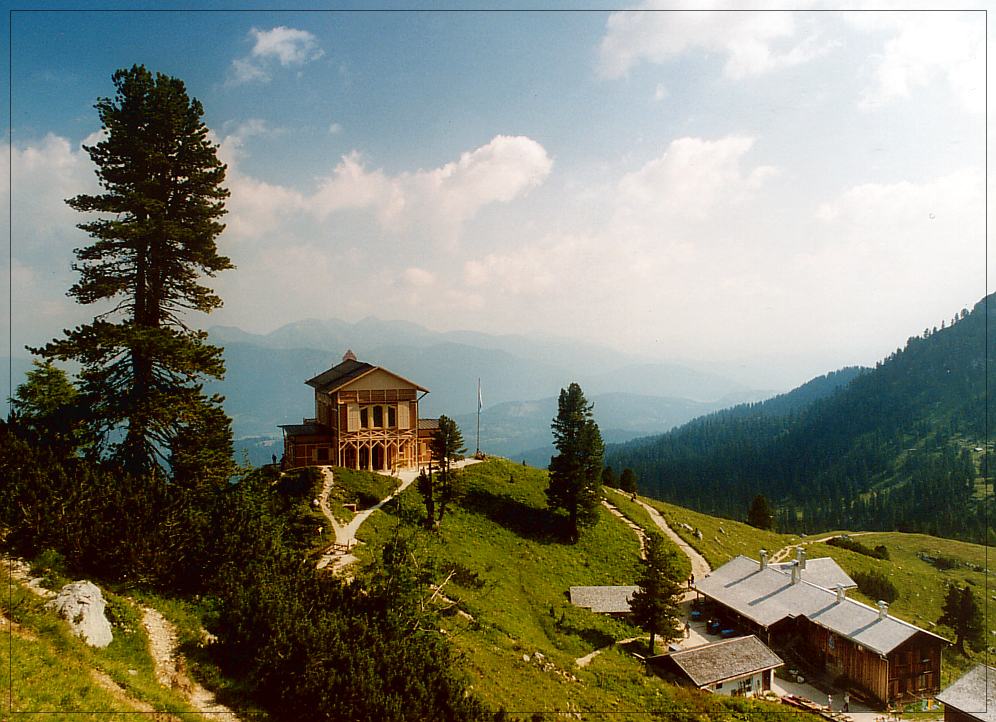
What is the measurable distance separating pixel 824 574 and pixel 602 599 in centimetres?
2573

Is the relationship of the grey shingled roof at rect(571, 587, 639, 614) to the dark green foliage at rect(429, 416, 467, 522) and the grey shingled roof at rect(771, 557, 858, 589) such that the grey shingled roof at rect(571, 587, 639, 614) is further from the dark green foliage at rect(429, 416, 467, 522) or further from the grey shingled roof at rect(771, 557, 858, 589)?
the grey shingled roof at rect(771, 557, 858, 589)

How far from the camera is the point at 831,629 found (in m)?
36.9

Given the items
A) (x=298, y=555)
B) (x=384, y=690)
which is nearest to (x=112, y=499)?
(x=298, y=555)

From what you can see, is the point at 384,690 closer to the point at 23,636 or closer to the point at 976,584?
the point at 23,636

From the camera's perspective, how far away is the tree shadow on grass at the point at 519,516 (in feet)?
151

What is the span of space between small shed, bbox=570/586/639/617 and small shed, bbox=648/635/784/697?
562cm

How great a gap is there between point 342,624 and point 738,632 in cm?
3575

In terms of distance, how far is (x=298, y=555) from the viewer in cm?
2181

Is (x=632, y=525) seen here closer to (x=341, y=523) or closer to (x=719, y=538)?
(x=719, y=538)

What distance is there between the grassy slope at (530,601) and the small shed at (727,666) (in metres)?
2.04

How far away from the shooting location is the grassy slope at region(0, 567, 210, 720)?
1103 cm

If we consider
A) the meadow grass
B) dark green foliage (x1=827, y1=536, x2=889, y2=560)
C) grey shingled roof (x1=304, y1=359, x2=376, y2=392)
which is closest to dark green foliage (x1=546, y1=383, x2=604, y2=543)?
the meadow grass

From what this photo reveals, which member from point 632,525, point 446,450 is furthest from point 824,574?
point 446,450

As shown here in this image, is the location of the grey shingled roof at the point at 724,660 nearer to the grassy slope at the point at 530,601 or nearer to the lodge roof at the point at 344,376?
the grassy slope at the point at 530,601
